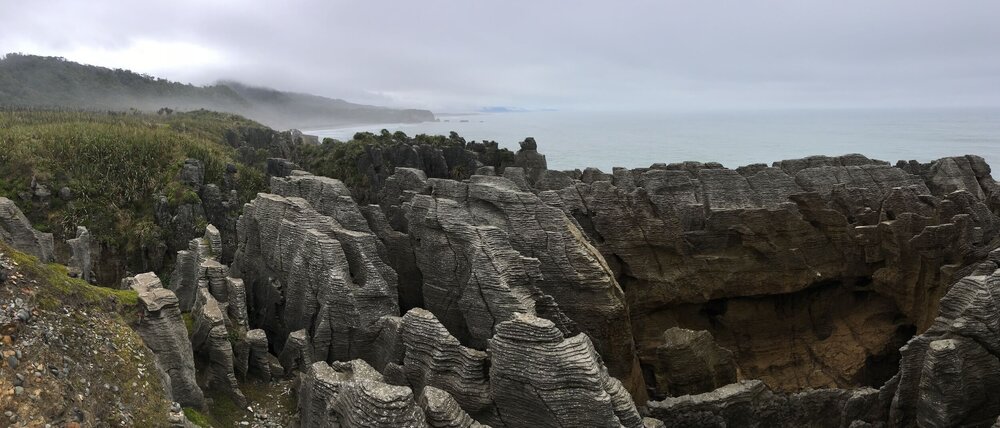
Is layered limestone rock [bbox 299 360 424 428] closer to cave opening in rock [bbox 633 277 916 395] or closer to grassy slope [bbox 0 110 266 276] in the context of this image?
cave opening in rock [bbox 633 277 916 395]

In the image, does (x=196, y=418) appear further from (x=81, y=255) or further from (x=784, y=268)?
(x=784, y=268)

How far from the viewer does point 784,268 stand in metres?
23.3

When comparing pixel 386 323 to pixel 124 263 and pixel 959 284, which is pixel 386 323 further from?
pixel 124 263

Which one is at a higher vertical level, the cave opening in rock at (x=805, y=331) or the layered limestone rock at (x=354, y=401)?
the layered limestone rock at (x=354, y=401)

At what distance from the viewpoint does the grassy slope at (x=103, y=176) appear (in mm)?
33969

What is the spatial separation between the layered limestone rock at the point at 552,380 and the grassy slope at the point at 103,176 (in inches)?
1189

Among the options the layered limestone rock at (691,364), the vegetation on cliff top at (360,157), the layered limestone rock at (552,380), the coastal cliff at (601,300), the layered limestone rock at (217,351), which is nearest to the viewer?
the layered limestone rock at (552,380)

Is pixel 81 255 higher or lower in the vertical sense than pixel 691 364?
higher

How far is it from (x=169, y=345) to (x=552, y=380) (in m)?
8.63

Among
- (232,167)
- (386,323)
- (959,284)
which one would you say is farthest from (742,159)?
(386,323)

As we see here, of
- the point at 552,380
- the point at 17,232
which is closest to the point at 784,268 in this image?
the point at 552,380

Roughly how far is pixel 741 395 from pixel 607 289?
4493mm

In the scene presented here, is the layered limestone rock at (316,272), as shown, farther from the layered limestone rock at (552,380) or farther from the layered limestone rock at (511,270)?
the layered limestone rock at (552,380)

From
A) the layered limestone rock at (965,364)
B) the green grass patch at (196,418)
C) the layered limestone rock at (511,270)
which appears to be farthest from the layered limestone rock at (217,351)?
the layered limestone rock at (965,364)
